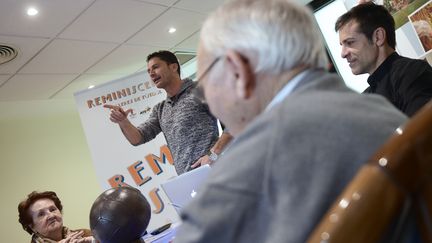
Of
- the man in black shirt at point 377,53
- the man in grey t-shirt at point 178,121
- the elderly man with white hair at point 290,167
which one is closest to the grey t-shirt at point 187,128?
the man in grey t-shirt at point 178,121

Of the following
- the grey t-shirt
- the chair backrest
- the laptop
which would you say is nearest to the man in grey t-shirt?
the grey t-shirt

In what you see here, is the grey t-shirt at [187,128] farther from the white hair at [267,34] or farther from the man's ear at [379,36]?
the white hair at [267,34]

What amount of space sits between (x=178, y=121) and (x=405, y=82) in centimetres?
118

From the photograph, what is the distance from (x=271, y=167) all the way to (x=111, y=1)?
10.1 feet

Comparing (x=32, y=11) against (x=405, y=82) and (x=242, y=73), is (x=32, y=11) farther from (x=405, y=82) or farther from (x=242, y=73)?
(x=242, y=73)

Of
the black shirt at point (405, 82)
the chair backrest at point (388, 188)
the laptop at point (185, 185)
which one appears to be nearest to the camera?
the chair backrest at point (388, 188)

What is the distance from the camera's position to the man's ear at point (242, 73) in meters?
0.60

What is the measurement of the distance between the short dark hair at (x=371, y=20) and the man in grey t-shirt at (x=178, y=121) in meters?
0.91

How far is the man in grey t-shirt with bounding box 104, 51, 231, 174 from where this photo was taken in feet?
7.04

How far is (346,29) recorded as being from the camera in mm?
2035

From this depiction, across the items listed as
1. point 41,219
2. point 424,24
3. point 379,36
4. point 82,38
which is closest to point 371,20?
point 379,36

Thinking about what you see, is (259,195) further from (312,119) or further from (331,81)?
(331,81)

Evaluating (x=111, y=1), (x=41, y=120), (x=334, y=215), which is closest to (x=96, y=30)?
(x=111, y=1)

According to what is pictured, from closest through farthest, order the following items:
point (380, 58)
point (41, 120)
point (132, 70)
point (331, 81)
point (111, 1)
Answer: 1. point (331, 81)
2. point (380, 58)
3. point (111, 1)
4. point (132, 70)
5. point (41, 120)
